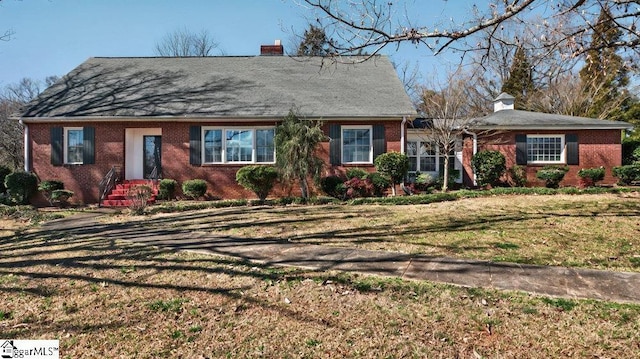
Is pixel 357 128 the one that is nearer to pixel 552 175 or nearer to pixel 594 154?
pixel 552 175

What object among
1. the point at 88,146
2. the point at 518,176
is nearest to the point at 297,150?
the point at 88,146

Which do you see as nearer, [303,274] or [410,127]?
[303,274]

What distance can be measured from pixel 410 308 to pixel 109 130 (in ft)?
46.5

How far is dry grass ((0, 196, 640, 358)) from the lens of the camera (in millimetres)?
2834

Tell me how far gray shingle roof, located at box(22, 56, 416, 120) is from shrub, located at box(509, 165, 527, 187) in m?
5.17

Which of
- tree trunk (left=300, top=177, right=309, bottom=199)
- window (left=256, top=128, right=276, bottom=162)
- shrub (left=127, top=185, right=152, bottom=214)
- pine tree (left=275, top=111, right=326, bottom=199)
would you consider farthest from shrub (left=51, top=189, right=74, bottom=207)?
tree trunk (left=300, top=177, right=309, bottom=199)

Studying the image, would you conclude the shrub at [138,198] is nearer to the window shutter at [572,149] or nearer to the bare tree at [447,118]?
the bare tree at [447,118]

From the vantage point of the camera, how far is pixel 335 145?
13766 millimetres

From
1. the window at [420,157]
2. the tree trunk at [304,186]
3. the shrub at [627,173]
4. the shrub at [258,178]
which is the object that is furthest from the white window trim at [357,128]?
the shrub at [627,173]

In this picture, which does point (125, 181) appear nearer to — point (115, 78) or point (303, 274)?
point (115, 78)

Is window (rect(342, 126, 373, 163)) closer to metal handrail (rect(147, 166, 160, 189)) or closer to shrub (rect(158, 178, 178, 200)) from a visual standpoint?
shrub (rect(158, 178, 178, 200))

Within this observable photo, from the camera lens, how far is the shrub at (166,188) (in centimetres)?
1326

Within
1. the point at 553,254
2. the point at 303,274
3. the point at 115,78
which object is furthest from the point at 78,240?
the point at 115,78

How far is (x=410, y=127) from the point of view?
1548 centimetres
